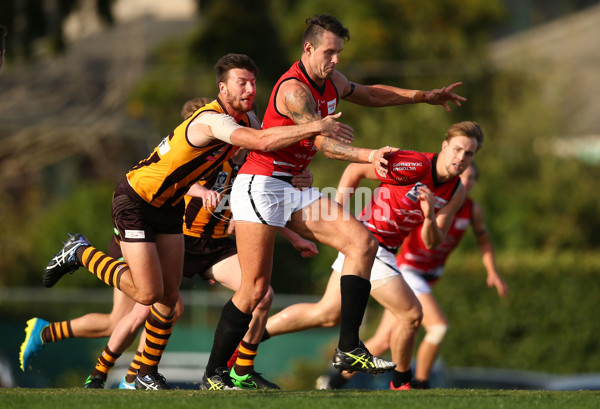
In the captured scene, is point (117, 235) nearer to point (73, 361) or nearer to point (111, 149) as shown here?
point (73, 361)

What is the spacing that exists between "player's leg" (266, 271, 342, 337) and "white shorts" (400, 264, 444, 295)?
3.92 feet

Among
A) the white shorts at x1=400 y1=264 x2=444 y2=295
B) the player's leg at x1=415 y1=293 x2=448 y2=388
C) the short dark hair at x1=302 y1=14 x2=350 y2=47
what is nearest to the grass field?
the player's leg at x1=415 y1=293 x2=448 y2=388

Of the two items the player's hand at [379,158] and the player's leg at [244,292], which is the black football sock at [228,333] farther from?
the player's hand at [379,158]

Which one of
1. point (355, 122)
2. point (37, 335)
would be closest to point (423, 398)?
point (37, 335)

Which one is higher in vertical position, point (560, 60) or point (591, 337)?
point (560, 60)

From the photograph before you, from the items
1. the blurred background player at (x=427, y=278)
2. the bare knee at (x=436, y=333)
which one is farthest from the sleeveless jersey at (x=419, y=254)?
the bare knee at (x=436, y=333)

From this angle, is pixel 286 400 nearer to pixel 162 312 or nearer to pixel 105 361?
pixel 162 312

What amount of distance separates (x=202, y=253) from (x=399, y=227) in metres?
1.61

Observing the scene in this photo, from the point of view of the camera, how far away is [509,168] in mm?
21391

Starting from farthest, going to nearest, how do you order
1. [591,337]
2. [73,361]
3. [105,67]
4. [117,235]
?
[105,67] < [591,337] < [73,361] < [117,235]

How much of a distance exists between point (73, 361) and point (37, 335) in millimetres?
5838

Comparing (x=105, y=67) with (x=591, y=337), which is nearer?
(x=591, y=337)

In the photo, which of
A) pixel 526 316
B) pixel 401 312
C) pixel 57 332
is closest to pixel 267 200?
pixel 401 312

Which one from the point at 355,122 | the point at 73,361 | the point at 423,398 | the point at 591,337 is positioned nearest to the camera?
the point at 423,398
